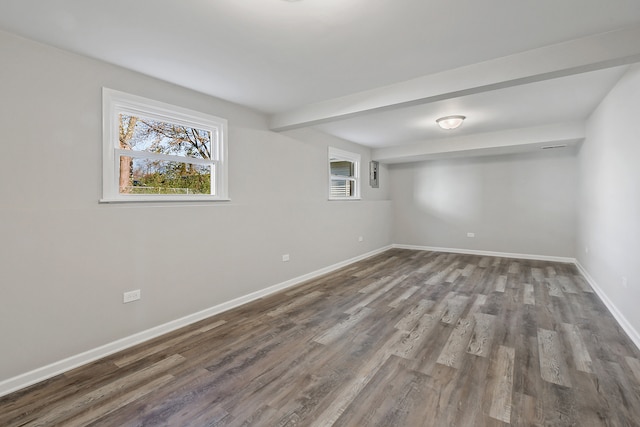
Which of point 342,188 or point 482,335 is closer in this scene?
point 482,335

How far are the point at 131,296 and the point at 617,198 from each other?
4.90 metres

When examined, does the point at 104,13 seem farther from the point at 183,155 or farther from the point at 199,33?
the point at 183,155

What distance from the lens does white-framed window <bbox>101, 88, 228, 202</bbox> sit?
2.57m

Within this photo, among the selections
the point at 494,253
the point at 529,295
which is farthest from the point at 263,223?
the point at 494,253

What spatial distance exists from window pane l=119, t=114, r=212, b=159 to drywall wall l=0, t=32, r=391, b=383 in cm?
25

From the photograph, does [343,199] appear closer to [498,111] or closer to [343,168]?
[343,168]

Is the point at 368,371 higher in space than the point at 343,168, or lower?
lower

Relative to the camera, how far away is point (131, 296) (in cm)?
266

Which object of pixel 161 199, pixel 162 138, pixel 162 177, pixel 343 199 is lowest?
pixel 161 199

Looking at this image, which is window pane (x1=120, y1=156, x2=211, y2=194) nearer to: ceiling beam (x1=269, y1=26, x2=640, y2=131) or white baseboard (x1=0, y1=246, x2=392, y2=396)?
white baseboard (x1=0, y1=246, x2=392, y2=396)

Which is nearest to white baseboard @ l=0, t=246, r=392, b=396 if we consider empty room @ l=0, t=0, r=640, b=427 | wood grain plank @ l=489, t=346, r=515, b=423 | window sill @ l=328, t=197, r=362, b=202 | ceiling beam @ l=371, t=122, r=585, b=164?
empty room @ l=0, t=0, r=640, b=427

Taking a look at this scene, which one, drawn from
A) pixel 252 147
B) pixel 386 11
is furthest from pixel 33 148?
pixel 386 11

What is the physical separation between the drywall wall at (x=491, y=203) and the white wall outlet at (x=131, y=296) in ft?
20.7

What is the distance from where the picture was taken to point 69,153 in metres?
2.32
